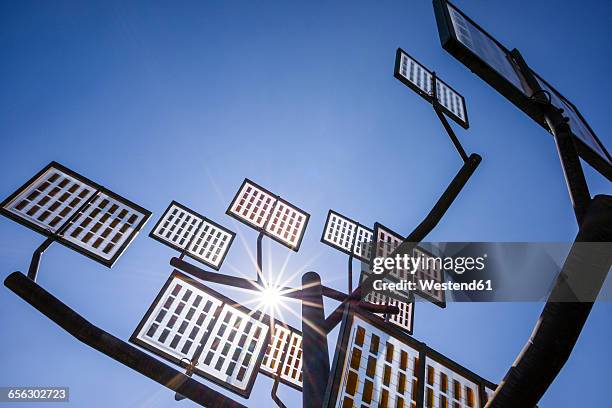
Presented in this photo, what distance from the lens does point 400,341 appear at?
113 inches

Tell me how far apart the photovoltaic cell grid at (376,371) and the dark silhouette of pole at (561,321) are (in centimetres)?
98

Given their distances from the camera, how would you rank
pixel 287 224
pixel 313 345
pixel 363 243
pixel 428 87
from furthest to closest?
1. pixel 363 243
2. pixel 287 224
3. pixel 428 87
4. pixel 313 345

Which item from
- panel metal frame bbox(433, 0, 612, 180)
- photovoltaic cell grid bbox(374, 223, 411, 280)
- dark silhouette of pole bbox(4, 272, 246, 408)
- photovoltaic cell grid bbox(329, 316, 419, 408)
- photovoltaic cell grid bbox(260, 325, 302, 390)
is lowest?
dark silhouette of pole bbox(4, 272, 246, 408)

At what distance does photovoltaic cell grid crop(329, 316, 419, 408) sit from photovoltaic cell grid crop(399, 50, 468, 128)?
3736 mm

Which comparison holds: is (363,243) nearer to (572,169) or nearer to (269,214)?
(269,214)

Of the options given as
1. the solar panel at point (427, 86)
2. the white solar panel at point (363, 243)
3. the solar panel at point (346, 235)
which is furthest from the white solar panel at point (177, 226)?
the solar panel at point (427, 86)

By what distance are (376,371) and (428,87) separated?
4420 millimetres

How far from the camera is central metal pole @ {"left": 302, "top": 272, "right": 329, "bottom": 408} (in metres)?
2.64

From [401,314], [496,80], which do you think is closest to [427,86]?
[496,80]

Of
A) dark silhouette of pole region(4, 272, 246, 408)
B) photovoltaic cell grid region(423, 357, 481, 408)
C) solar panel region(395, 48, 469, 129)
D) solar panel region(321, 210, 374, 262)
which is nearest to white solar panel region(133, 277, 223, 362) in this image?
dark silhouette of pole region(4, 272, 246, 408)

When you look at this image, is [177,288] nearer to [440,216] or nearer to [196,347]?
[196,347]

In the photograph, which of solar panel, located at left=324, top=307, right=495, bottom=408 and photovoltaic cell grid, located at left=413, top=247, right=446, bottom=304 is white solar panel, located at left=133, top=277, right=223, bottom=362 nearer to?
solar panel, located at left=324, top=307, right=495, bottom=408

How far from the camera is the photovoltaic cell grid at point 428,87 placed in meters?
5.26

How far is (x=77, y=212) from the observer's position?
21.1 ft
